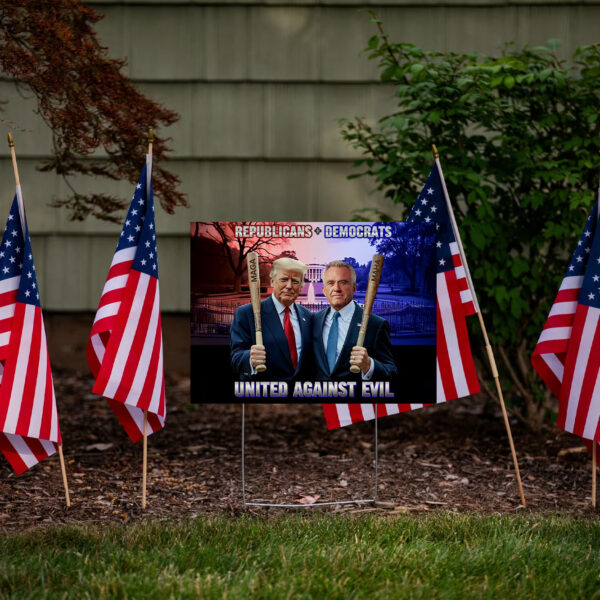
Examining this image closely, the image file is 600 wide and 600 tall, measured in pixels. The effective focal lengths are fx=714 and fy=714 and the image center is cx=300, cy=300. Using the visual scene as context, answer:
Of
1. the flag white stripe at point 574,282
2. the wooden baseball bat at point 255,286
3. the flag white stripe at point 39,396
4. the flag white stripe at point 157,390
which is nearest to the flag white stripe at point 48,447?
the flag white stripe at point 39,396

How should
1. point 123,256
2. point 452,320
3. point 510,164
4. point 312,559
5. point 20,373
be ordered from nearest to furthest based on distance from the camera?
point 312,559 < point 20,373 < point 123,256 < point 452,320 < point 510,164

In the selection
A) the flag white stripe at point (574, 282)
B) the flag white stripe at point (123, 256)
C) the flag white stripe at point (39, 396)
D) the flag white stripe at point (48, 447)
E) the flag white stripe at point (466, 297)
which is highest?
the flag white stripe at point (123, 256)

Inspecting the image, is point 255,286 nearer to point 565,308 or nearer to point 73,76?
point 565,308

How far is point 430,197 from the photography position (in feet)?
15.9

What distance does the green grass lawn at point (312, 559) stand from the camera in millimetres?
3107

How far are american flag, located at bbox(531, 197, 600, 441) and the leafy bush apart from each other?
108 cm

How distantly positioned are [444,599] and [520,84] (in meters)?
4.35

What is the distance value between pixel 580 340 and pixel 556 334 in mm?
170

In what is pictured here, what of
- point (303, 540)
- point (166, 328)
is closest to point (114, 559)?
point (303, 540)

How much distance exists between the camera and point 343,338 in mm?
4586

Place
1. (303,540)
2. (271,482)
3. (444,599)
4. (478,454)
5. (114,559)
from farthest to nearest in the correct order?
(478,454) → (271,482) → (303,540) → (114,559) → (444,599)

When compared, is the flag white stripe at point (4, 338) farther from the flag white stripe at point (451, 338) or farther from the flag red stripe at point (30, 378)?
the flag white stripe at point (451, 338)

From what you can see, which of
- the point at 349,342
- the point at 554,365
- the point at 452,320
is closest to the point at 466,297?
the point at 452,320

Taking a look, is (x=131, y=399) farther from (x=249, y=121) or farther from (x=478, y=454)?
(x=249, y=121)
